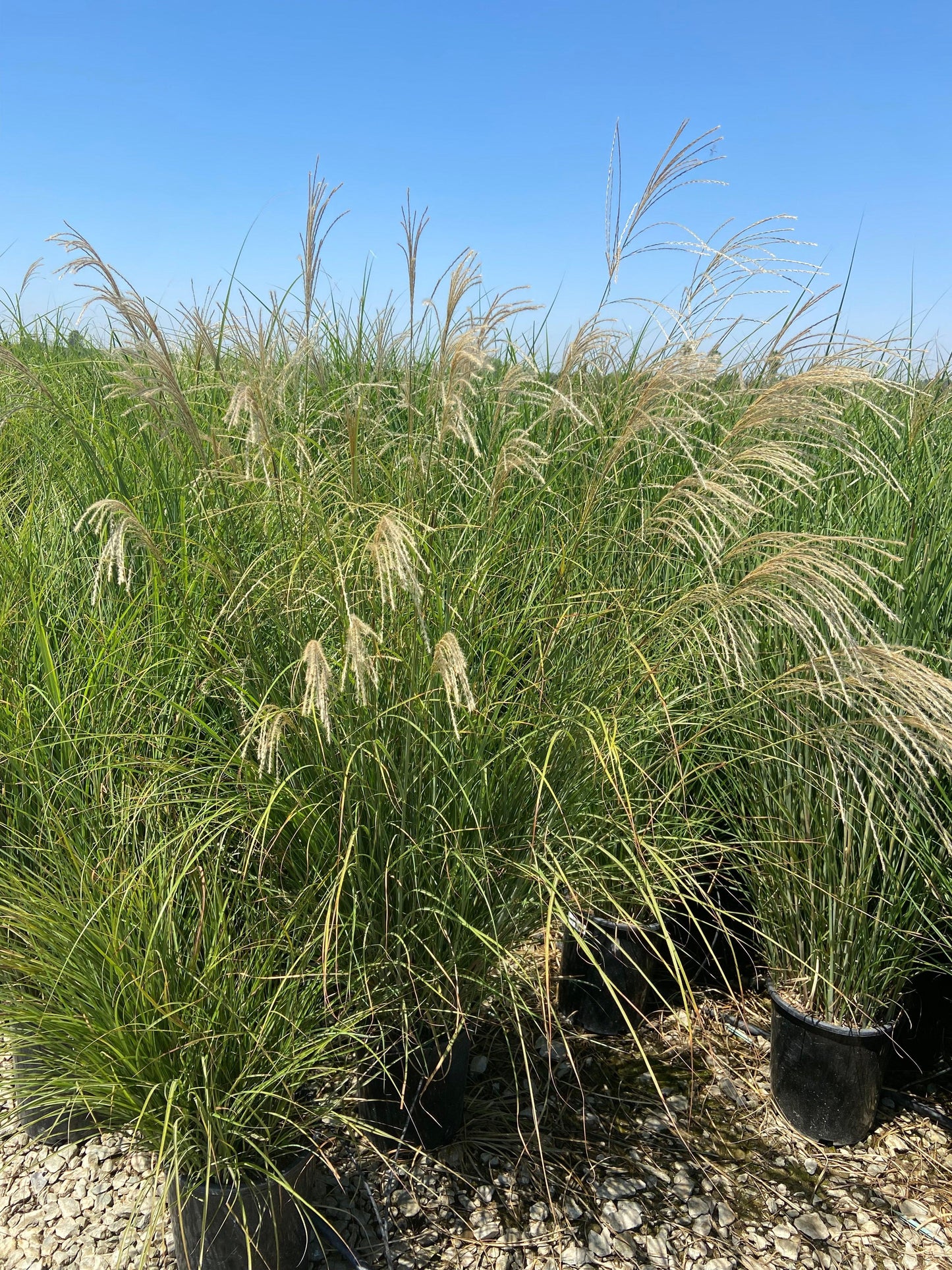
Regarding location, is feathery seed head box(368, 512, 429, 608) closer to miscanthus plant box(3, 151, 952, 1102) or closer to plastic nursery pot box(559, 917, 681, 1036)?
miscanthus plant box(3, 151, 952, 1102)

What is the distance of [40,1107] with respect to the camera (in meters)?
1.92

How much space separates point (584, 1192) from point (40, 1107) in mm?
1173

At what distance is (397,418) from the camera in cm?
292

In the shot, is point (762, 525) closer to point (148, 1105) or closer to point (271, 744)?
point (271, 744)

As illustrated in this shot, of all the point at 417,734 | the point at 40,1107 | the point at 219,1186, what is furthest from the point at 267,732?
the point at 40,1107

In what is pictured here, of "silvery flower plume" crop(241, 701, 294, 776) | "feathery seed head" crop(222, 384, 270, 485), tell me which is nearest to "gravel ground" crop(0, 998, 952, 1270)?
"silvery flower plume" crop(241, 701, 294, 776)

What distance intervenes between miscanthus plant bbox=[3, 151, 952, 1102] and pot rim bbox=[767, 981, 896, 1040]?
16.2 inches

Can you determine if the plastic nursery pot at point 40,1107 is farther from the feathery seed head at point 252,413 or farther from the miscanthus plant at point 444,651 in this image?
the feathery seed head at point 252,413

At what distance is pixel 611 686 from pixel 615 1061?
1117 millimetres

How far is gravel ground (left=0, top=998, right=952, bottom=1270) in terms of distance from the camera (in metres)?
1.84

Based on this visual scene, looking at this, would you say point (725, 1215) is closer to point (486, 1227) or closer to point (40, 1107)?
point (486, 1227)

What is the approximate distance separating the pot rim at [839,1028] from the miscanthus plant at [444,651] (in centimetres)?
41

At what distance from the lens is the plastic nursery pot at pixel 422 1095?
190cm

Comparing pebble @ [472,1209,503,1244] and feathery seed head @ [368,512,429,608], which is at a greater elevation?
feathery seed head @ [368,512,429,608]
